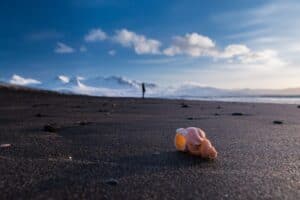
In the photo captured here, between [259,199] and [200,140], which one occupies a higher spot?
[200,140]

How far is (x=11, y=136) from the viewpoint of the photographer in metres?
3.37

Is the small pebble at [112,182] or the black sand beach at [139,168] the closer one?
the black sand beach at [139,168]

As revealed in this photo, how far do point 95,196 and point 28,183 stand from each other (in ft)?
1.33

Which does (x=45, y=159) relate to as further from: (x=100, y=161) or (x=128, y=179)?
(x=128, y=179)

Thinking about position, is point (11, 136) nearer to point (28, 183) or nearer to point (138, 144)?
point (138, 144)

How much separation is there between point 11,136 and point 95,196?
2.09 m

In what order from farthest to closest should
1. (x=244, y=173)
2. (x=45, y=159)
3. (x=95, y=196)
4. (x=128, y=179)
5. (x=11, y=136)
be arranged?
(x=11, y=136)
(x=45, y=159)
(x=244, y=173)
(x=128, y=179)
(x=95, y=196)

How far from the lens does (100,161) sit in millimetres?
2338

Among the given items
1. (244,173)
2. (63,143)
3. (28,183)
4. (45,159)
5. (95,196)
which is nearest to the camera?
(95,196)

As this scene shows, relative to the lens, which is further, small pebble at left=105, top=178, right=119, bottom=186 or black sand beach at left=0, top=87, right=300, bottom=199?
small pebble at left=105, top=178, right=119, bottom=186

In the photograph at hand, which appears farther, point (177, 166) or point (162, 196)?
point (177, 166)

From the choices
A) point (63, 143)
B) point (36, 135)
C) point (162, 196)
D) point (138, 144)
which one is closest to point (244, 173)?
point (162, 196)

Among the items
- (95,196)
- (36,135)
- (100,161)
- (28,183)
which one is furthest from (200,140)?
(36,135)

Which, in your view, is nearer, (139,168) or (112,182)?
(112,182)
